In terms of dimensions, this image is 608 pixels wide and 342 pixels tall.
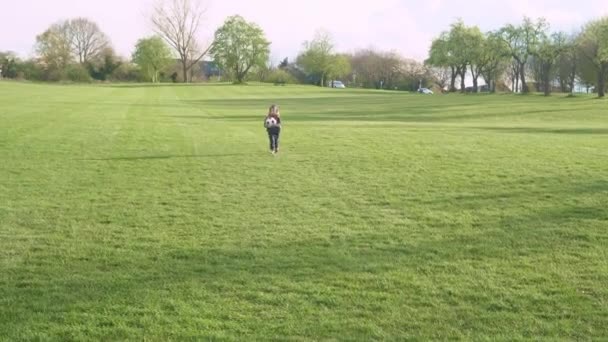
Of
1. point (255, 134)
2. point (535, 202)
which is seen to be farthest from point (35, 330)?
point (255, 134)

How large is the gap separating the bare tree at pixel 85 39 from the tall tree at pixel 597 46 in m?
91.0

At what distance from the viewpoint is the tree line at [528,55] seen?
73312 millimetres

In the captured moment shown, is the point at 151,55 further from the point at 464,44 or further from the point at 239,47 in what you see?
the point at 464,44

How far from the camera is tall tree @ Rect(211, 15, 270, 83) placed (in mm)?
A: 111188

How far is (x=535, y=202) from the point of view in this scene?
10883 millimetres

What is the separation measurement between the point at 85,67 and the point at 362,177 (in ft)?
358

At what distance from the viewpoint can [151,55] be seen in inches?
4473

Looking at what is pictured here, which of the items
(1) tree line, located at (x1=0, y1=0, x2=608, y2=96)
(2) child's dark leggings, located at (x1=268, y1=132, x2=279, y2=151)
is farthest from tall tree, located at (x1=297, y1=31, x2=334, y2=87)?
(2) child's dark leggings, located at (x1=268, y1=132, x2=279, y2=151)

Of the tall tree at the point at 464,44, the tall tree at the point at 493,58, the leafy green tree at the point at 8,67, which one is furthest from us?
the leafy green tree at the point at 8,67

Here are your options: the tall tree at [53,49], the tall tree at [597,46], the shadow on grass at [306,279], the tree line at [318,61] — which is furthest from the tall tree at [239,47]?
the shadow on grass at [306,279]

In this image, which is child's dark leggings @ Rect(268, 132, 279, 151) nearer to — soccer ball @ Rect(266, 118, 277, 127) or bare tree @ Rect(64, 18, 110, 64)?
soccer ball @ Rect(266, 118, 277, 127)

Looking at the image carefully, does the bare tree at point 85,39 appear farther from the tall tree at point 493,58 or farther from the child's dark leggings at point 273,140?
the child's dark leggings at point 273,140

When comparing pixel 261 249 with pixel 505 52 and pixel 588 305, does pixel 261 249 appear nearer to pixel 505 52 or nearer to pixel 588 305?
pixel 588 305

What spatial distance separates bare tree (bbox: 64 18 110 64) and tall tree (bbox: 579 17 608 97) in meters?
91.0
